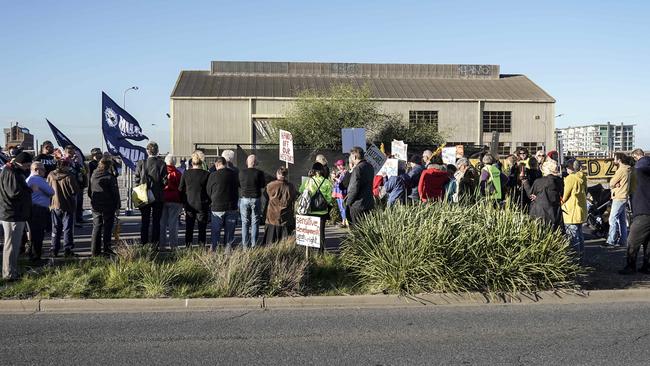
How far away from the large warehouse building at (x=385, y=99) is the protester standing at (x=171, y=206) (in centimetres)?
3222

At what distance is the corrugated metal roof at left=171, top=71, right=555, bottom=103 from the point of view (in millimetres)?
46250

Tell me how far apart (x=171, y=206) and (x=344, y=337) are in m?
5.76

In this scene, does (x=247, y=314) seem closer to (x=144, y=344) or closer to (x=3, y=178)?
(x=144, y=344)

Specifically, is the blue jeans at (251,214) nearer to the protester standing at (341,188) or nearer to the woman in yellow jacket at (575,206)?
the protester standing at (341,188)

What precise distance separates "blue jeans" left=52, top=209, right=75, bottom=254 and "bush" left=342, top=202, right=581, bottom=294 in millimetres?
5030

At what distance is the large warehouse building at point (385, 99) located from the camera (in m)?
45.1

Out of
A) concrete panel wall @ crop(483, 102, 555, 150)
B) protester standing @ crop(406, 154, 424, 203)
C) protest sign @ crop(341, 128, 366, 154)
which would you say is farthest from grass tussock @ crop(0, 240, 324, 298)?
concrete panel wall @ crop(483, 102, 555, 150)

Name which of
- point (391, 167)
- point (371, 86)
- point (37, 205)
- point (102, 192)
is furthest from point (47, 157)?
point (371, 86)

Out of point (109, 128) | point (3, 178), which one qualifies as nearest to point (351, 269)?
point (3, 178)

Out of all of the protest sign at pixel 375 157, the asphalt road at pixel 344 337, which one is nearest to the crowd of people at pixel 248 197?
the protest sign at pixel 375 157

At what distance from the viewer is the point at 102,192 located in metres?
10.7

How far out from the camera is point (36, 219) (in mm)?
10398

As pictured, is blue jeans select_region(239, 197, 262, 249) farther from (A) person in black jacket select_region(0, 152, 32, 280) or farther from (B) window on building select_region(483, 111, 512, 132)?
(B) window on building select_region(483, 111, 512, 132)

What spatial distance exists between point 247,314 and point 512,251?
3.75 m
